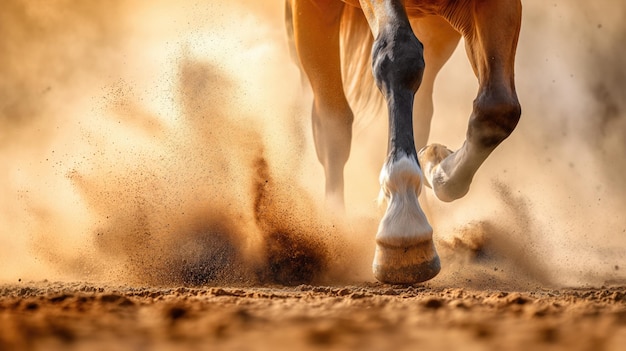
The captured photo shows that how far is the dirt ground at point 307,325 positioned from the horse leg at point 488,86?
1320mm

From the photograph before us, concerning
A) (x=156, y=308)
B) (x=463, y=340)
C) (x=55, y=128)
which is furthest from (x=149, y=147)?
(x=463, y=340)

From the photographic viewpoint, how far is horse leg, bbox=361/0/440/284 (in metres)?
2.26

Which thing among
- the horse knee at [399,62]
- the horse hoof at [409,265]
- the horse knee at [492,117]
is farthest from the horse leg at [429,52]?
the horse hoof at [409,265]

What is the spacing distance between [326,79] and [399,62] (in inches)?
62.9

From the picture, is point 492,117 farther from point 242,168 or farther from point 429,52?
point 242,168

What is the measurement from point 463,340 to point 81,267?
276 cm

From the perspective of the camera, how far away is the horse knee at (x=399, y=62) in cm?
251

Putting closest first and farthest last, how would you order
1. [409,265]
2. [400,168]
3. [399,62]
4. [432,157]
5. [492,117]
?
[409,265] < [400,168] < [399,62] < [492,117] < [432,157]

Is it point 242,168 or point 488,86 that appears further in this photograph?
point 242,168

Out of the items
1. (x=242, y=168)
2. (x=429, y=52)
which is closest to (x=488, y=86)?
(x=429, y=52)

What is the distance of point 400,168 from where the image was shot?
2.40m

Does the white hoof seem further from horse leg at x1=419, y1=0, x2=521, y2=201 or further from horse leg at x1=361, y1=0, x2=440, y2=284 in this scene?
horse leg at x1=419, y1=0, x2=521, y2=201

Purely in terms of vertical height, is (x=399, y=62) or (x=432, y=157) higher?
(x=399, y=62)

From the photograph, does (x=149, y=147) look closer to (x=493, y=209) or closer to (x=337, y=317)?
(x=493, y=209)
